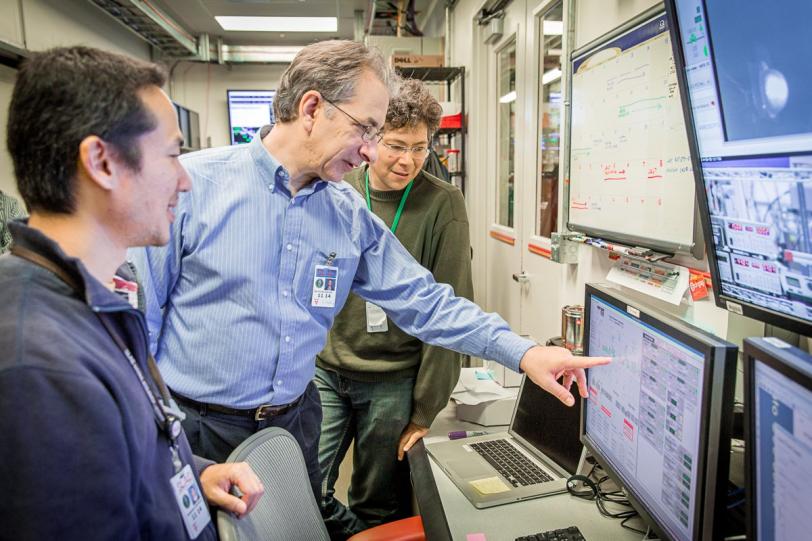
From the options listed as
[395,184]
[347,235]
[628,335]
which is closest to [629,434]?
[628,335]

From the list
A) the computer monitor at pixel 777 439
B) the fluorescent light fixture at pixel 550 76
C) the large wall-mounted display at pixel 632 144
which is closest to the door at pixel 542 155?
the fluorescent light fixture at pixel 550 76

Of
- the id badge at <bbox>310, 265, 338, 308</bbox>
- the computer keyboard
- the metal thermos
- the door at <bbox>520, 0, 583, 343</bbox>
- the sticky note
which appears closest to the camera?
the computer keyboard

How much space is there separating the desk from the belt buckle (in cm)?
38

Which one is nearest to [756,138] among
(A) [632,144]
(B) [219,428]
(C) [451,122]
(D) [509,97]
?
(A) [632,144]

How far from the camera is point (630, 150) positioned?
5.16 ft

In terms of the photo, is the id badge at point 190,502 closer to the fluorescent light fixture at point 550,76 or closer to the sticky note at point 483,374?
the sticky note at point 483,374

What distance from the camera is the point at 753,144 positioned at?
0.87 meters

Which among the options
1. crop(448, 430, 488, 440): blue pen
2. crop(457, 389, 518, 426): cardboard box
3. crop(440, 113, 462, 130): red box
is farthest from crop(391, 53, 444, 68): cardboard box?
crop(448, 430, 488, 440): blue pen

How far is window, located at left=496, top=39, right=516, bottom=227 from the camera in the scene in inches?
128

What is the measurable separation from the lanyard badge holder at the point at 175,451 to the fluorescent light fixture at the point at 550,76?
229 cm

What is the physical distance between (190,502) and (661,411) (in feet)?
2.44

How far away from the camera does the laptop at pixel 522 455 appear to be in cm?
127

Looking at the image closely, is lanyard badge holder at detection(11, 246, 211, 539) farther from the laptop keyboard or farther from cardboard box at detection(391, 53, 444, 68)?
cardboard box at detection(391, 53, 444, 68)

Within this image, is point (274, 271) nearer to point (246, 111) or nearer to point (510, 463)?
point (510, 463)
